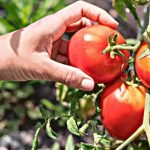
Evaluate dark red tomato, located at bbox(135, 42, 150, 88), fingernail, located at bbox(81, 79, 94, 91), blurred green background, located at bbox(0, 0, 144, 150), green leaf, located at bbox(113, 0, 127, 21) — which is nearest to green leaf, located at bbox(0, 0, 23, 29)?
blurred green background, located at bbox(0, 0, 144, 150)

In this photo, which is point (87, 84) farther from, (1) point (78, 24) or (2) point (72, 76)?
(1) point (78, 24)

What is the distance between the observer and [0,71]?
157cm

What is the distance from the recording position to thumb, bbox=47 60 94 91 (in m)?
1.25

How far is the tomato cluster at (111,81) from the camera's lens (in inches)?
48.0

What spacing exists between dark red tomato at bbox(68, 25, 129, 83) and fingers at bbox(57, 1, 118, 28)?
0.14 meters

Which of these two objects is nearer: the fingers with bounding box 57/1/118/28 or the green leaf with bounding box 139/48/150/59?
the green leaf with bounding box 139/48/150/59

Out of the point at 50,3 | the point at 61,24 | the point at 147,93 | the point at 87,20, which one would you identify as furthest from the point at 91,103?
the point at 50,3

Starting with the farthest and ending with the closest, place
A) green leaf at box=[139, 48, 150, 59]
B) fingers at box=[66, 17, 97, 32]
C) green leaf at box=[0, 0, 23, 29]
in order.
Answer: green leaf at box=[0, 0, 23, 29] → fingers at box=[66, 17, 97, 32] → green leaf at box=[139, 48, 150, 59]

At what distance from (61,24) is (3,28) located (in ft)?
3.58

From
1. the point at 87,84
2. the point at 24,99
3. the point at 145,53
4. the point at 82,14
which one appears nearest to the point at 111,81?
the point at 87,84

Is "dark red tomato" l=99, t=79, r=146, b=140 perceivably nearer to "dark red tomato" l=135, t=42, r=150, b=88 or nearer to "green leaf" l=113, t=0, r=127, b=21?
"dark red tomato" l=135, t=42, r=150, b=88

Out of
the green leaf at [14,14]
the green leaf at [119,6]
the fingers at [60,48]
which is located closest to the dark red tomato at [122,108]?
the green leaf at [119,6]

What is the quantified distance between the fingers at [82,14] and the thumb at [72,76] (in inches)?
A: 6.2

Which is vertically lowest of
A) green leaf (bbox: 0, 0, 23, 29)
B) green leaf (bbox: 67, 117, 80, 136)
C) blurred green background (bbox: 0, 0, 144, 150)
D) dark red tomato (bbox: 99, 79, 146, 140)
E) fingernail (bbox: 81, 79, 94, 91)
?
Result: blurred green background (bbox: 0, 0, 144, 150)
